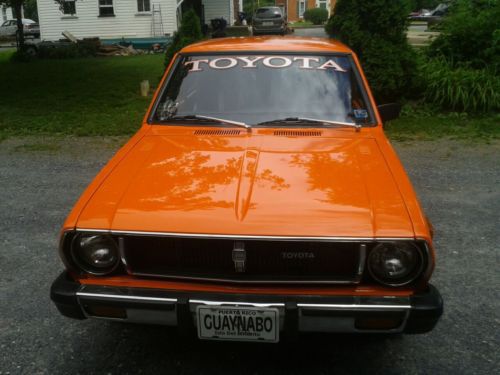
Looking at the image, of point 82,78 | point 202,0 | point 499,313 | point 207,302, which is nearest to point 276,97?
point 207,302

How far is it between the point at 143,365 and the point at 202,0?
105 feet

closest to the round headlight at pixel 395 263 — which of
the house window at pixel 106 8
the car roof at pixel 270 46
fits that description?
the car roof at pixel 270 46

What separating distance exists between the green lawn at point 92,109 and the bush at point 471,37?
1546 mm

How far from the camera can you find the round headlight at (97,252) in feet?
8.52

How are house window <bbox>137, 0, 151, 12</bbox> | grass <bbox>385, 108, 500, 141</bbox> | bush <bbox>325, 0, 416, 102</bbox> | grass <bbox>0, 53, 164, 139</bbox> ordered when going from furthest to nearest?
house window <bbox>137, 0, 151, 12</bbox>, bush <bbox>325, 0, 416, 102</bbox>, grass <bbox>0, 53, 164, 139</bbox>, grass <bbox>385, 108, 500, 141</bbox>

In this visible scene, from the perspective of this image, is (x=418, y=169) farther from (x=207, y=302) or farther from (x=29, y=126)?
(x=29, y=126)

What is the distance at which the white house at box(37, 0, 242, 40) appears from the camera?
2519 cm

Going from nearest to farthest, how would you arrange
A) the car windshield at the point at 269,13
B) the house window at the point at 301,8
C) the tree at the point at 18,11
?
the tree at the point at 18,11, the car windshield at the point at 269,13, the house window at the point at 301,8

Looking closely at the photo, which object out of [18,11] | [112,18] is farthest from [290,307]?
[112,18]

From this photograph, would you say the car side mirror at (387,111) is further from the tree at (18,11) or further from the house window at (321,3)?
the house window at (321,3)

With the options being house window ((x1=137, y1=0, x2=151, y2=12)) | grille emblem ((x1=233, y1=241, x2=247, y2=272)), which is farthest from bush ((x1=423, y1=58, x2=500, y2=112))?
house window ((x1=137, y1=0, x2=151, y2=12))

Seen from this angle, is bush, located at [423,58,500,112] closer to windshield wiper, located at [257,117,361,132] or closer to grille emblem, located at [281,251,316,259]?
windshield wiper, located at [257,117,361,132]

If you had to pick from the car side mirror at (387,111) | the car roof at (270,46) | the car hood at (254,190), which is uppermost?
the car roof at (270,46)

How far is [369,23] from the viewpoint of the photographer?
969 cm
